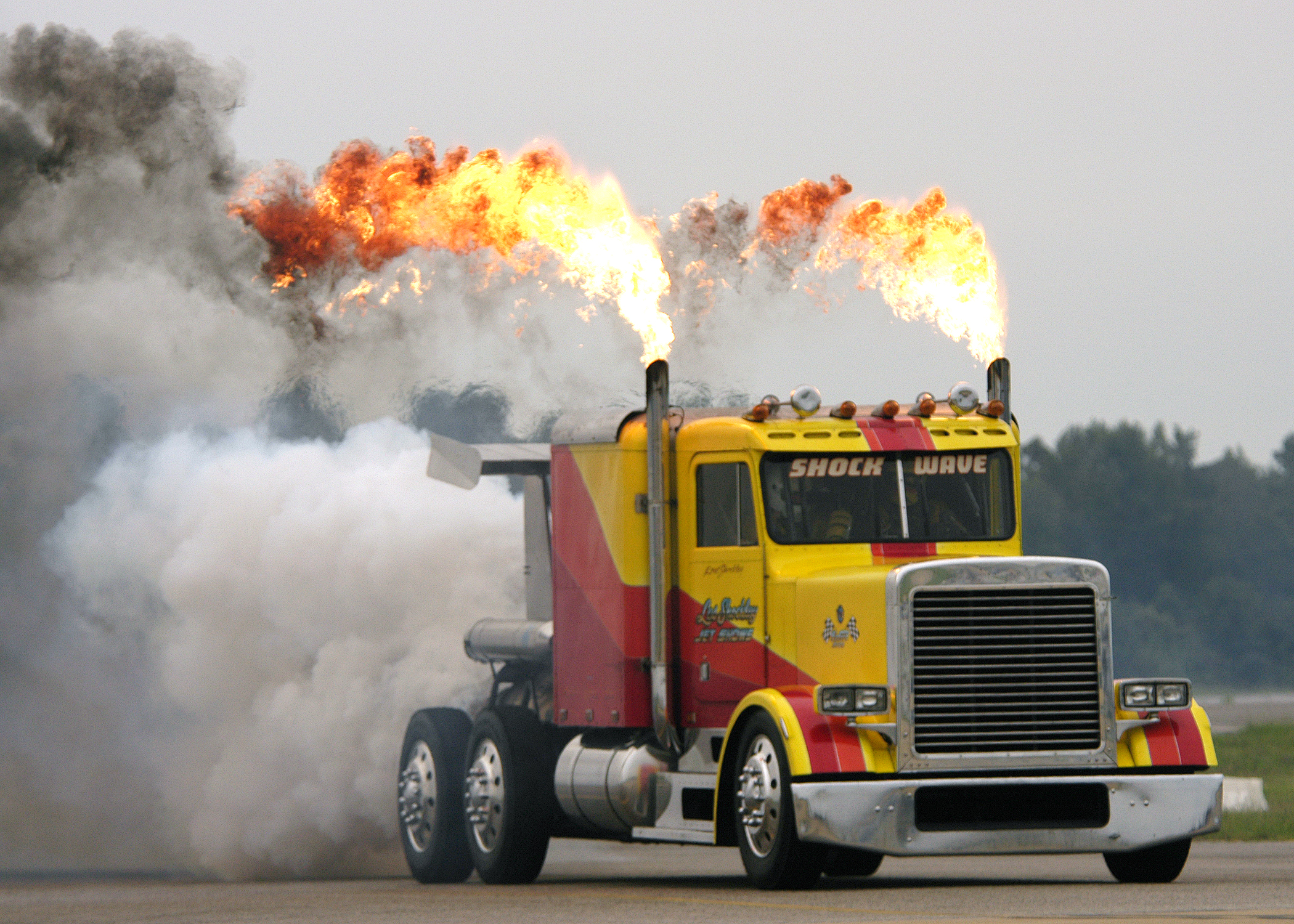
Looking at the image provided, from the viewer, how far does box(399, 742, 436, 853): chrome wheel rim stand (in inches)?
842

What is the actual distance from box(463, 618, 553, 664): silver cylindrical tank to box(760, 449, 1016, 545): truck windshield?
10.2ft

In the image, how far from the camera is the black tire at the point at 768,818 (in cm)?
1681

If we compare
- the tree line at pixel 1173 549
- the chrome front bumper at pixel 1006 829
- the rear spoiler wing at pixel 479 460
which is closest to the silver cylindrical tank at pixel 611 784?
the chrome front bumper at pixel 1006 829

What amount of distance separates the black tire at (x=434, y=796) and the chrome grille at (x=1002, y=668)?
18.8ft

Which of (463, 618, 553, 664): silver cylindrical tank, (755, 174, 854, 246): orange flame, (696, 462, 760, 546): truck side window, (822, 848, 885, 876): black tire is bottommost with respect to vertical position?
(822, 848, 885, 876): black tire

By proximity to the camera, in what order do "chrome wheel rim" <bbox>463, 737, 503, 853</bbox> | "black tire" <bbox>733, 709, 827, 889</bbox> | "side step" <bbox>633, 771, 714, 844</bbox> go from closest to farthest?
"black tire" <bbox>733, 709, 827, 889</bbox>
"side step" <bbox>633, 771, 714, 844</bbox>
"chrome wheel rim" <bbox>463, 737, 503, 853</bbox>

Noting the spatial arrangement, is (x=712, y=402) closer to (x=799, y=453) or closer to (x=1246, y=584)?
(x=799, y=453)

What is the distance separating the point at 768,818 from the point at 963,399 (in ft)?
13.9

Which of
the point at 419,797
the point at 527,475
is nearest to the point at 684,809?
the point at 419,797

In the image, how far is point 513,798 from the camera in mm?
20078

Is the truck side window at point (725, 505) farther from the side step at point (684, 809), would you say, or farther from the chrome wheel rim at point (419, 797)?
the chrome wheel rim at point (419, 797)

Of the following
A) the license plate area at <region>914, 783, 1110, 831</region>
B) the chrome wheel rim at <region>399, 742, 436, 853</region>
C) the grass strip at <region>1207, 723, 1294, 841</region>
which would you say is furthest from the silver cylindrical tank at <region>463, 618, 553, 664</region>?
the grass strip at <region>1207, 723, 1294, 841</region>

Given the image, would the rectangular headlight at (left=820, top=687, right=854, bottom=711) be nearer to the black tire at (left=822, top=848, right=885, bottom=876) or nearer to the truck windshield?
the truck windshield

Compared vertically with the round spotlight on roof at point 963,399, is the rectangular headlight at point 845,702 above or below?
below
